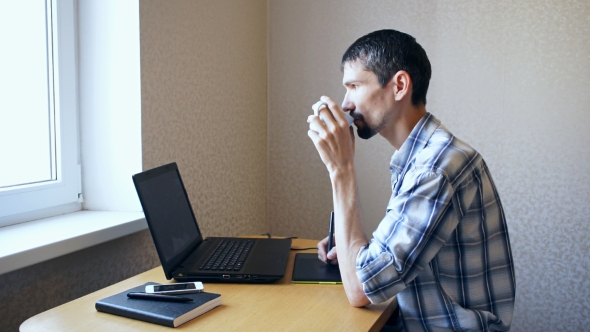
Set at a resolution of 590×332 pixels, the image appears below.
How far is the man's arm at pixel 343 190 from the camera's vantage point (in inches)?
45.6

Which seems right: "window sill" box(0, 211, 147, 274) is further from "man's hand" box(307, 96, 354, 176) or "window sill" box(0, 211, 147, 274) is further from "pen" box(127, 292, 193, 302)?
"man's hand" box(307, 96, 354, 176)

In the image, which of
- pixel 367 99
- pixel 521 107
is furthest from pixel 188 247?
pixel 521 107

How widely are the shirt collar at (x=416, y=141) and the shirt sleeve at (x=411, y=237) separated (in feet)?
0.53

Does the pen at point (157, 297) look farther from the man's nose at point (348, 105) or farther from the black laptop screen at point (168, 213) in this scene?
the man's nose at point (348, 105)

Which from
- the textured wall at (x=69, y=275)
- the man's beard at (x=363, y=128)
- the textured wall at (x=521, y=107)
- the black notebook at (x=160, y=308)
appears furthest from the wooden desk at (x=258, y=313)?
the textured wall at (x=521, y=107)

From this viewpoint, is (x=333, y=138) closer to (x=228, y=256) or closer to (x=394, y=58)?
(x=394, y=58)

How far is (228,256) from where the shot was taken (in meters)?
1.42

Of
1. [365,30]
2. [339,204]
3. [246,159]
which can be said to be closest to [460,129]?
[365,30]

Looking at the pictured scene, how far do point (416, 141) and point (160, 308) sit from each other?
26.1 inches

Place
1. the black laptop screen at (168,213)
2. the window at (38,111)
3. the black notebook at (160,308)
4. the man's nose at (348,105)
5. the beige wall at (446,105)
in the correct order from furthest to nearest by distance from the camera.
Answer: the beige wall at (446,105) → the window at (38,111) → the man's nose at (348,105) → the black laptop screen at (168,213) → the black notebook at (160,308)

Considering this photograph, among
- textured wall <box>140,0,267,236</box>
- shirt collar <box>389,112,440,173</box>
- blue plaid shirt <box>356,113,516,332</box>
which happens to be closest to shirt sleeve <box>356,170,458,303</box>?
blue plaid shirt <box>356,113,516,332</box>

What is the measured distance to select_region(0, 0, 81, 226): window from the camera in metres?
1.50

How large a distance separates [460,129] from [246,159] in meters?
0.94

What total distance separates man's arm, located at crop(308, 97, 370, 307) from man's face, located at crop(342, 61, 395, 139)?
0.19 feet
